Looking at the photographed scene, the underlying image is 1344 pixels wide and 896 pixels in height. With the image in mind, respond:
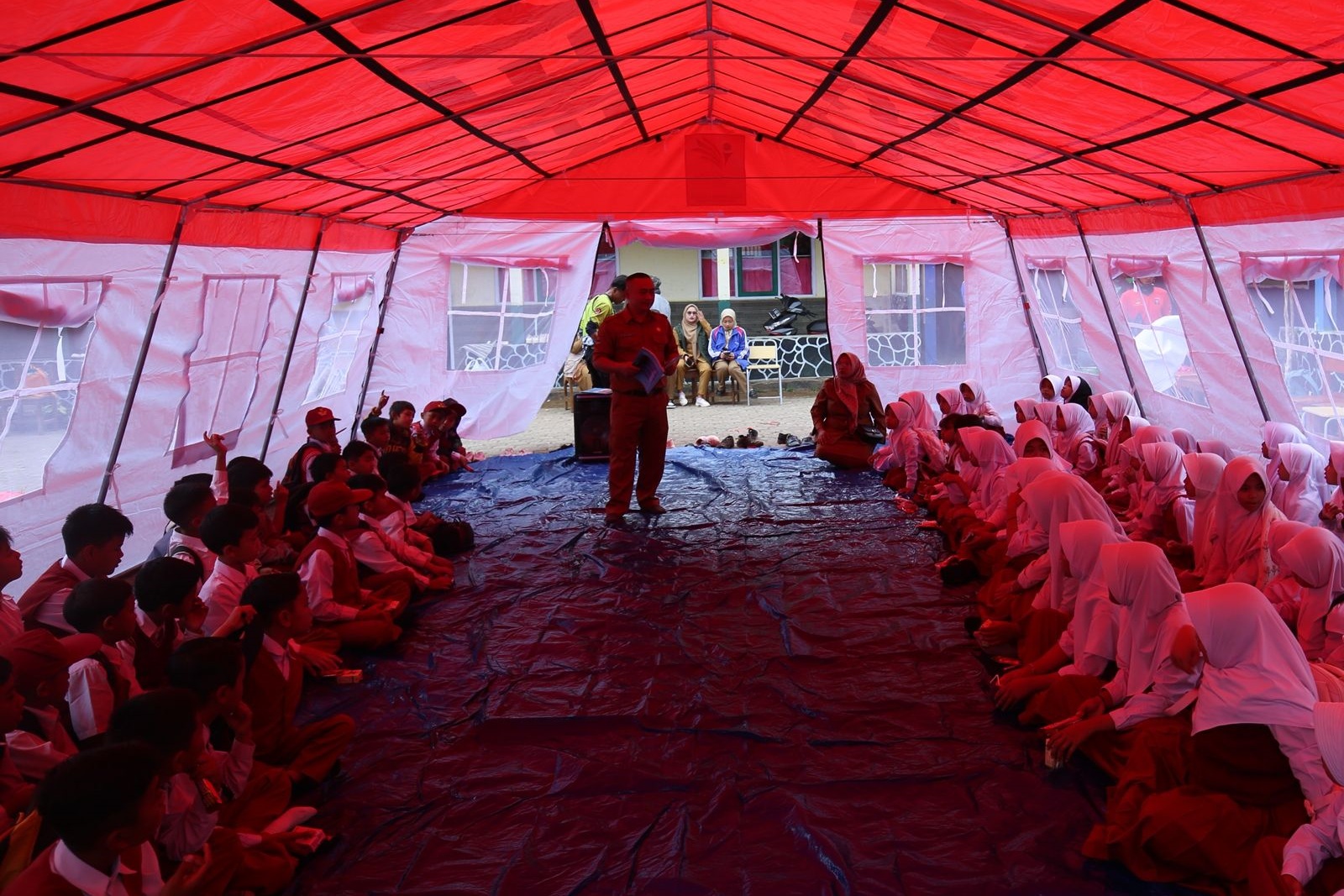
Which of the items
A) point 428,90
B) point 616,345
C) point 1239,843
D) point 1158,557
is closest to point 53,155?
point 428,90

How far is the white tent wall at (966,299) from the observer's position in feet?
32.0

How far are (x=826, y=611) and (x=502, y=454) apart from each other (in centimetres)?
562

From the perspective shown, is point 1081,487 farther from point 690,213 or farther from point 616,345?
point 690,213

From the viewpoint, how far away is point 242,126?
167 inches

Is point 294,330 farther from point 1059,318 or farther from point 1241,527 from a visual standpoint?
point 1059,318

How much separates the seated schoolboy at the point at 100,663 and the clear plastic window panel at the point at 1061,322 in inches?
311

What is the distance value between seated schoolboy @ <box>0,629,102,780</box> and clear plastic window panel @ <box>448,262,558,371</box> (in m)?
7.29

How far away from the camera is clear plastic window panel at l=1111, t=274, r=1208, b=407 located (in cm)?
712

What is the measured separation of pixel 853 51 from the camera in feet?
16.4

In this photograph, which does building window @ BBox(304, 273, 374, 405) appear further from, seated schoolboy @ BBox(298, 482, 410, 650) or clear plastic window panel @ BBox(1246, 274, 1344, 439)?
clear plastic window panel @ BBox(1246, 274, 1344, 439)

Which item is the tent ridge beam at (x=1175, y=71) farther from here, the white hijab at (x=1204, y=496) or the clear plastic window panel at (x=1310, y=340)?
the clear plastic window panel at (x=1310, y=340)

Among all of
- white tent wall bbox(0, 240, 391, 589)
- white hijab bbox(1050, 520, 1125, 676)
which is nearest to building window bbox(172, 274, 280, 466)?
white tent wall bbox(0, 240, 391, 589)

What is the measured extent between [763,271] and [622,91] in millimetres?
10664

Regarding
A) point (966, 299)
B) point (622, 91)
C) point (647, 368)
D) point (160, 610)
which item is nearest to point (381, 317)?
point (647, 368)
